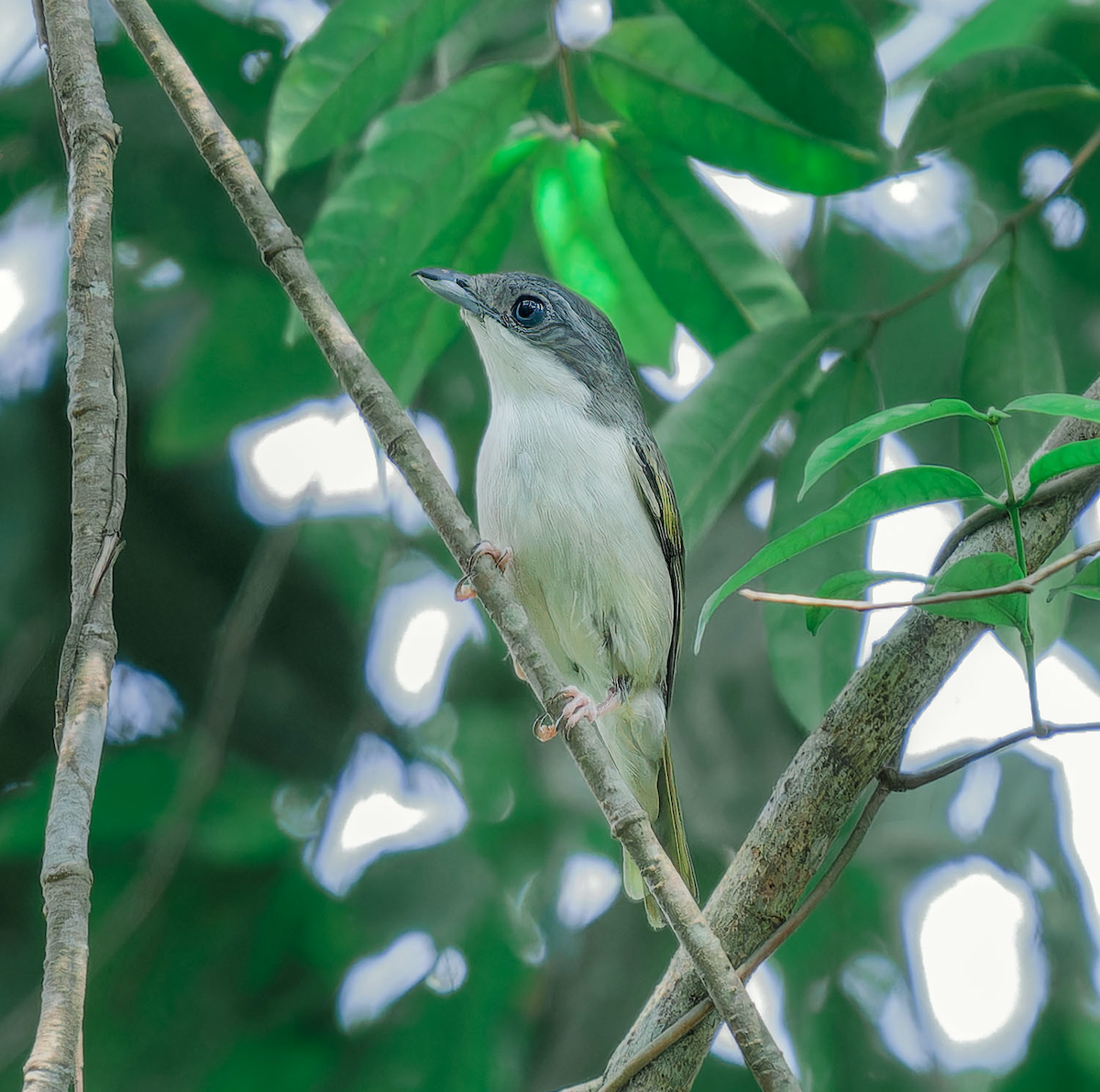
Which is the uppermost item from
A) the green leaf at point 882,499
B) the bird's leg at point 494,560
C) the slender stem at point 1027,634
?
the bird's leg at point 494,560

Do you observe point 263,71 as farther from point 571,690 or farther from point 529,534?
point 571,690

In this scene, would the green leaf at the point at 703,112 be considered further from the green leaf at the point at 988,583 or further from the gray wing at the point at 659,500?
the green leaf at the point at 988,583

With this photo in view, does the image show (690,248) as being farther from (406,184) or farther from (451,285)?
(406,184)

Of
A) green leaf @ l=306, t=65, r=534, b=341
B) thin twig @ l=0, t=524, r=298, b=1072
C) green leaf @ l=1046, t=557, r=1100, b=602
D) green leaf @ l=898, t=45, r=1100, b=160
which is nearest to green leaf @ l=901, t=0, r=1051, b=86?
green leaf @ l=898, t=45, r=1100, b=160

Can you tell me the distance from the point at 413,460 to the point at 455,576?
84.0 inches

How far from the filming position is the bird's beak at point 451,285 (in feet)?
8.97

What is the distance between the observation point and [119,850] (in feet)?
11.5

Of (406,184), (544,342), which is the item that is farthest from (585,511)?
(406,184)

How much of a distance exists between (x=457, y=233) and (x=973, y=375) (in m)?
1.22

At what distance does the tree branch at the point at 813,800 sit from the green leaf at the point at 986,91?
1007 millimetres

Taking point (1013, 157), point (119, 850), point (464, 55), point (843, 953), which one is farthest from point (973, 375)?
point (119, 850)

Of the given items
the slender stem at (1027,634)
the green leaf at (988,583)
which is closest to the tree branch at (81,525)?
the green leaf at (988,583)

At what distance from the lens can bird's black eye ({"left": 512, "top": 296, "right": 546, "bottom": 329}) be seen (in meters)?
3.04

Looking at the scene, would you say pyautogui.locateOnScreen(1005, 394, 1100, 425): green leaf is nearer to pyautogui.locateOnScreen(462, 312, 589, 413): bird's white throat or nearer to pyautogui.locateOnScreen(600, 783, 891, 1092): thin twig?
pyautogui.locateOnScreen(600, 783, 891, 1092): thin twig
